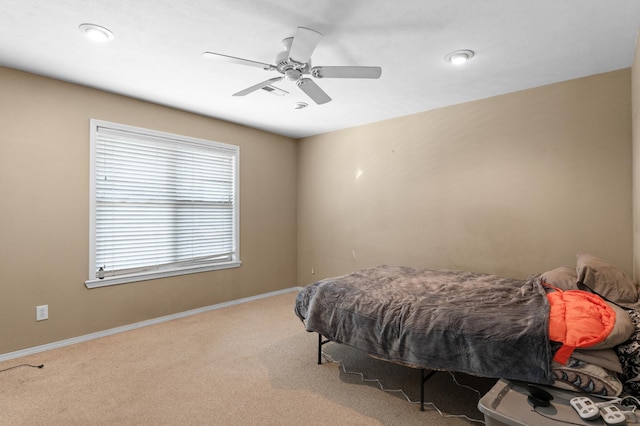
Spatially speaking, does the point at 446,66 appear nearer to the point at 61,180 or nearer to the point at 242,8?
the point at 242,8

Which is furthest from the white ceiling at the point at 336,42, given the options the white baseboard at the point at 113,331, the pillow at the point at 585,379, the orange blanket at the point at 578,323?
the white baseboard at the point at 113,331

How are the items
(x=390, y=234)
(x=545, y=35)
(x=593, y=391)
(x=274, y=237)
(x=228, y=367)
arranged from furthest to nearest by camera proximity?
(x=274, y=237) → (x=390, y=234) → (x=228, y=367) → (x=545, y=35) → (x=593, y=391)

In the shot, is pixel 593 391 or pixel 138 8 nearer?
A: pixel 593 391

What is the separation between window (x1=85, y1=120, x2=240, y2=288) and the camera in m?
3.49

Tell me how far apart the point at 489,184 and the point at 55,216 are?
4.35 m

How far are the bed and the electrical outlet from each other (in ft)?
7.64

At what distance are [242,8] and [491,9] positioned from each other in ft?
5.03

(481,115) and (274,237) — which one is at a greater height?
(481,115)

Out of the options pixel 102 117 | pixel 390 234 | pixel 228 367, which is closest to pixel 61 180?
pixel 102 117

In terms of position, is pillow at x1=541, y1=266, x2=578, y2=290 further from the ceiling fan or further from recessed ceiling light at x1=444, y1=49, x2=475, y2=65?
the ceiling fan

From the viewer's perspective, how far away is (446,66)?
2861mm

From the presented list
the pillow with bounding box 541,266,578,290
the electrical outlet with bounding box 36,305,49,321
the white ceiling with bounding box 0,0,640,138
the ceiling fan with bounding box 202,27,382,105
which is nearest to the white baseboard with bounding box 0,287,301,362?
the electrical outlet with bounding box 36,305,49,321

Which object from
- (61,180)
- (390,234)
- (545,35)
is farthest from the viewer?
(390,234)

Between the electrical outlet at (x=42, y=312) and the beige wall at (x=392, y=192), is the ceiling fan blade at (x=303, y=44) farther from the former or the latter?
the electrical outlet at (x=42, y=312)
